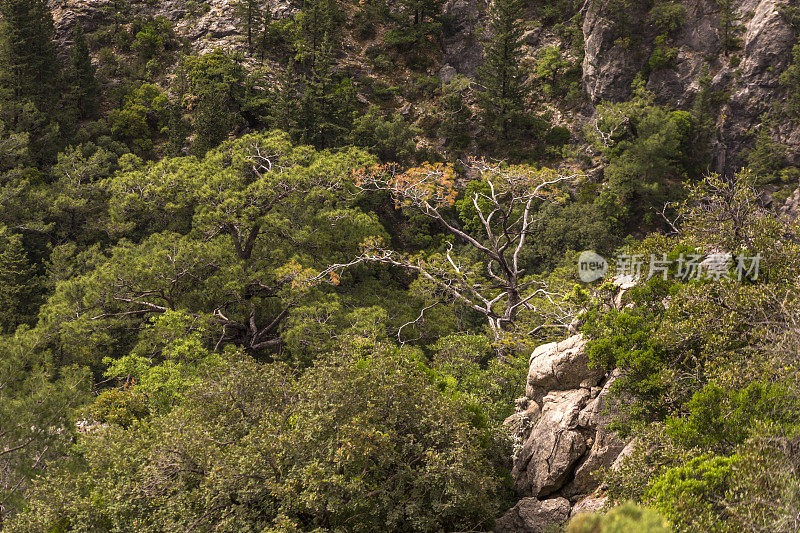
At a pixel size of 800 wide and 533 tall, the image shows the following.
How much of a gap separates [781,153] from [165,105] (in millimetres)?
41055

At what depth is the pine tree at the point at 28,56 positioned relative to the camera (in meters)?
34.5

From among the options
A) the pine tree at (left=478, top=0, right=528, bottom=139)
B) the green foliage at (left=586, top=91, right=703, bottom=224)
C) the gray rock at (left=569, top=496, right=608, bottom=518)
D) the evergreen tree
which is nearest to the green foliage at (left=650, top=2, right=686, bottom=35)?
the green foliage at (left=586, top=91, right=703, bottom=224)

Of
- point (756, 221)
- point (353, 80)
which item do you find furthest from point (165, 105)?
point (756, 221)

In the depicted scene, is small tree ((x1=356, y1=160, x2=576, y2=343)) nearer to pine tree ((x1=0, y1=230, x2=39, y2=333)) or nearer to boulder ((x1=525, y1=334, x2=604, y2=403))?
boulder ((x1=525, y1=334, x2=604, y2=403))

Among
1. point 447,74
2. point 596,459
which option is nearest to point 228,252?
point 596,459

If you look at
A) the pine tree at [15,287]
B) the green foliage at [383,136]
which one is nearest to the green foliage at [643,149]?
the green foliage at [383,136]

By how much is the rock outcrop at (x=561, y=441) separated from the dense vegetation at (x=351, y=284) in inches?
25.2

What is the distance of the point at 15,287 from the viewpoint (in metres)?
27.0

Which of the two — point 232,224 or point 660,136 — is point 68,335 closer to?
point 232,224

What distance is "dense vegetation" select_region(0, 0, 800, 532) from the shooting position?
10078 millimetres

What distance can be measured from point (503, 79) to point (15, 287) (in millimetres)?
33182

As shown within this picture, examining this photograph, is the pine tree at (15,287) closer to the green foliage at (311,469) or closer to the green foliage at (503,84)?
the green foliage at (311,469)

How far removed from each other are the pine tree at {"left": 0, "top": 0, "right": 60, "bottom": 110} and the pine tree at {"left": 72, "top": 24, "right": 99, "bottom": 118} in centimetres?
120

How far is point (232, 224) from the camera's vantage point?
78.8ft
